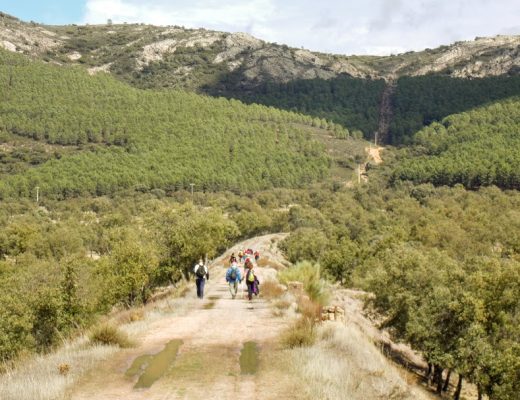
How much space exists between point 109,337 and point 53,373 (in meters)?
2.83

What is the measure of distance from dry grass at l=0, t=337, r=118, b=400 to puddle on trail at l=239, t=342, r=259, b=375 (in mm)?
3385

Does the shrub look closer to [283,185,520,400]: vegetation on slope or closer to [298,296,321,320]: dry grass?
[298,296,321,320]: dry grass

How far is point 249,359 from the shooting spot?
45.5ft

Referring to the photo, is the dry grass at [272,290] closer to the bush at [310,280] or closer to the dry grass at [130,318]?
the bush at [310,280]

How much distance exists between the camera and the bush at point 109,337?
598 inches

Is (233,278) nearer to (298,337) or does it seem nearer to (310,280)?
(310,280)

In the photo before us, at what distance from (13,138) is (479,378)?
19039cm

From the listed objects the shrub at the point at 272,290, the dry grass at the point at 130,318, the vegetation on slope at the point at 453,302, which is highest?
the shrub at the point at 272,290

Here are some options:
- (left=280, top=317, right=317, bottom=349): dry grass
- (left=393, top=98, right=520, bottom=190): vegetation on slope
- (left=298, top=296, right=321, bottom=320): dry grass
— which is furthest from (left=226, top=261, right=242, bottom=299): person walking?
(left=393, top=98, right=520, bottom=190): vegetation on slope

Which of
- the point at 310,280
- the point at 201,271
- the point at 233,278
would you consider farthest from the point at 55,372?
the point at 310,280

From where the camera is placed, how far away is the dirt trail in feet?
36.4

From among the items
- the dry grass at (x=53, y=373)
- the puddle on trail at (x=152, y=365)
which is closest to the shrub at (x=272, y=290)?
the puddle on trail at (x=152, y=365)

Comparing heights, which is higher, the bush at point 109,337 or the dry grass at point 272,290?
the bush at point 109,337

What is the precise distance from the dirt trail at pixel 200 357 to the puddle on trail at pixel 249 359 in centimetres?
14
